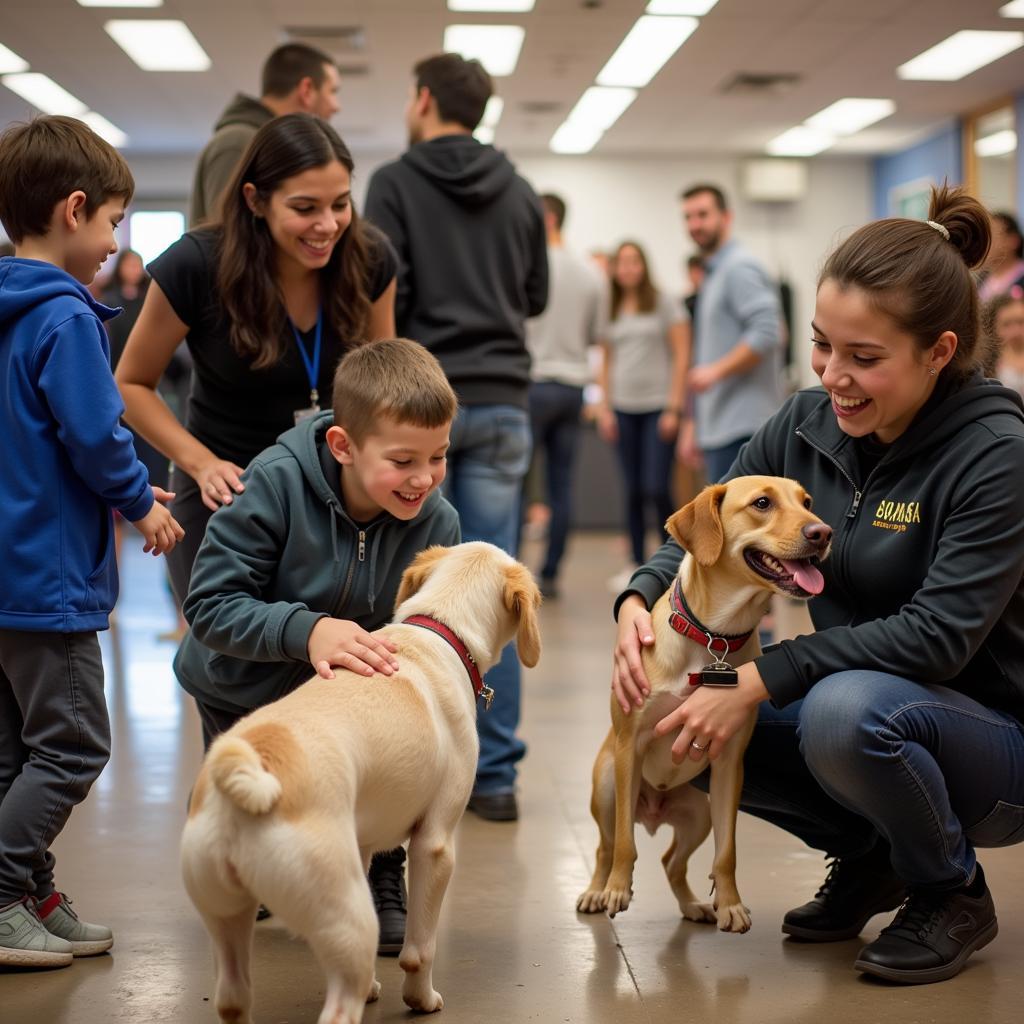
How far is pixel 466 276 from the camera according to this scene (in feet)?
11.0

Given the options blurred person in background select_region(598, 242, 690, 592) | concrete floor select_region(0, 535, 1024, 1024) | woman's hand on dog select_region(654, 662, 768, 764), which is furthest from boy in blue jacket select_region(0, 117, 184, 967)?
blurred person in background select_region(598, 242, 690, 592)

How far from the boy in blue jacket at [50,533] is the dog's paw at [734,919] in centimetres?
110

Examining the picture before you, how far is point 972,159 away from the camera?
12.0 meters

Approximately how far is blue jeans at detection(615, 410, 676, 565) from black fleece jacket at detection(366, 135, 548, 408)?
12.0 feet

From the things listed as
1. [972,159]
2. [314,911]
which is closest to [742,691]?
[314,911]

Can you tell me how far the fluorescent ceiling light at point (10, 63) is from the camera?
31.1ft

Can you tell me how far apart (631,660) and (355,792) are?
76cm

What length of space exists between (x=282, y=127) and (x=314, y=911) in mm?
1585

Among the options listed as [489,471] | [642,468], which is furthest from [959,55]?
[489,471]

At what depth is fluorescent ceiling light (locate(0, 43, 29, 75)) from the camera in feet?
31.1

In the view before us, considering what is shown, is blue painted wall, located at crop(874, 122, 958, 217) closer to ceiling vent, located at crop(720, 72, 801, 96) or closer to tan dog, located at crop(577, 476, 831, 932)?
ceiling vent, located at crop(720, 72, 801, 96)

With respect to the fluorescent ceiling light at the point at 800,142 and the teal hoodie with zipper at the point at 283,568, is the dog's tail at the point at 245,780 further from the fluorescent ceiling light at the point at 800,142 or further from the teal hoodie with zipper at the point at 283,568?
the fluorescent ceiling light at the point at 800,142

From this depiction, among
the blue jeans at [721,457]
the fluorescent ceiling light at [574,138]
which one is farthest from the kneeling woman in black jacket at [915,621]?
the fluorescent ceiling light at [574,138]

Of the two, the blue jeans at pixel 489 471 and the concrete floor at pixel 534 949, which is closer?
the concrete floor at pixel 534 949
